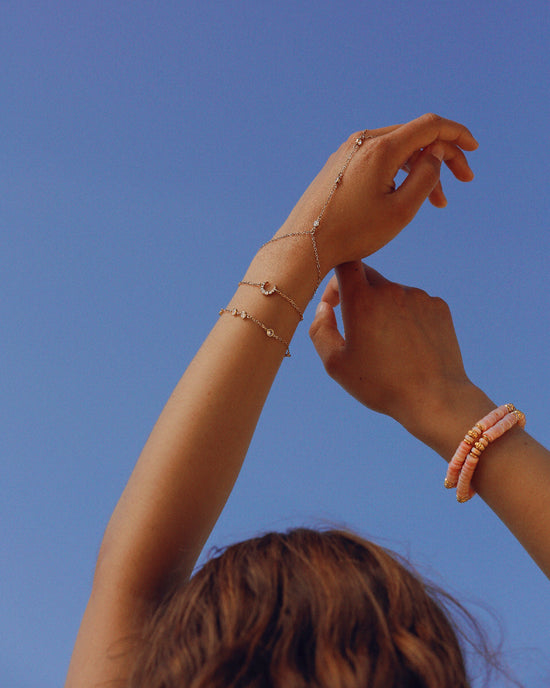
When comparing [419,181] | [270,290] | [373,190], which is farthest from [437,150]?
[270,290]

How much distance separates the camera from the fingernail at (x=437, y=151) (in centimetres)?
161

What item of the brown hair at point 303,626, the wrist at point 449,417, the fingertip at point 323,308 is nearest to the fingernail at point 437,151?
the fingertip at point 323,308

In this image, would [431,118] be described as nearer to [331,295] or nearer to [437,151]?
[437,151]

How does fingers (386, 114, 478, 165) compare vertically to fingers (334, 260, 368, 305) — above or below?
above

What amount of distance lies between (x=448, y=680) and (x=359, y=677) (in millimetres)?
104

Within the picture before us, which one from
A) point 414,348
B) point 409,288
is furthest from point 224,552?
point 409,288

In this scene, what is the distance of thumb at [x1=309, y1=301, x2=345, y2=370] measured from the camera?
1545mm

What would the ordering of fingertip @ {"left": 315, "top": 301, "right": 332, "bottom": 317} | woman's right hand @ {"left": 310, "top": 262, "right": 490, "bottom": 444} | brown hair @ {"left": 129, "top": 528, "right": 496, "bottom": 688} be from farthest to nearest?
fingertip @ {"left": 315, "top": 301, "right": 332, "bottom": 317}
woman's right hand @ {"left": 310, "top": 262, "right": 490, "bottom": 444}
brown hair @ {"left": 129, "top": 528, "right": 496, "bottom": 688}

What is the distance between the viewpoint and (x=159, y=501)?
1026mm

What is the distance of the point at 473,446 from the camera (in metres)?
1.20

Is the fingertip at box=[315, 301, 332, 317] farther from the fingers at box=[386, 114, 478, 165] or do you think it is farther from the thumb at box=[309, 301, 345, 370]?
the fingers at box=[386, 114, 478, 165]

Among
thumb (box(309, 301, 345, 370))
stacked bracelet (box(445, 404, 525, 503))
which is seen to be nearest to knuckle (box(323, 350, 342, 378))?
thumb (box(309, 301, 345, 370))

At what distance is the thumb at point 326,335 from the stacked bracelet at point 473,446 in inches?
15.1

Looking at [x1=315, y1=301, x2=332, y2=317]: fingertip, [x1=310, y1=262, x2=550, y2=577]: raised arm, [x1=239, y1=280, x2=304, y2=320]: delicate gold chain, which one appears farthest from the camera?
[x1=315, y1=301, x2=332, y2=317]: fingertip
